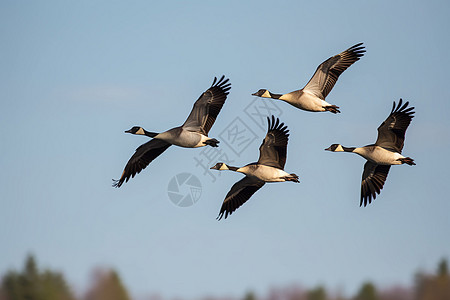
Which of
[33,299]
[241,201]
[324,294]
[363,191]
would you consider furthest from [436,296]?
[33,299]

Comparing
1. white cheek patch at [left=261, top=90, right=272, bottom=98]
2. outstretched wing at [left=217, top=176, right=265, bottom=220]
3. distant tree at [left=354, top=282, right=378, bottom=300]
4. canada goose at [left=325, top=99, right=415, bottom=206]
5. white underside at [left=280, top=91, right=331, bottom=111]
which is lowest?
distant tree at [left=354, top=282, right=378, bottom=300]

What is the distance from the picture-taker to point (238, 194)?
20688 millimetres

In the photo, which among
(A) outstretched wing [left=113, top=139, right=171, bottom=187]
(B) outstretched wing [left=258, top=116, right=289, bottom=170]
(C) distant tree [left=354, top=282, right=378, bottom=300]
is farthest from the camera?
(C) distant tree [left=354, top=282, right=378, bottom=300]

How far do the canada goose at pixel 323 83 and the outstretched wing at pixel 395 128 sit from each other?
1.34 metres

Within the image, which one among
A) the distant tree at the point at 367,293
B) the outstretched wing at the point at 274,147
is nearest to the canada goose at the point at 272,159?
the outstretched wing at the point at 274,147

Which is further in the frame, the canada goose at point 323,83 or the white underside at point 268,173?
the canada goose at point 323,83

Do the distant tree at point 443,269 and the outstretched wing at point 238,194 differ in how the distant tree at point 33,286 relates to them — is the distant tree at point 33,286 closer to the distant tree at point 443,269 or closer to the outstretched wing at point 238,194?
the outstretched wing at point 238,194

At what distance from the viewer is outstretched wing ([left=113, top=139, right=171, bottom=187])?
69.6 ft

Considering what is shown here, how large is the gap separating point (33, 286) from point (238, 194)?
42.3ft

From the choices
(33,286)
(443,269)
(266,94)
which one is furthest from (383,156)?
(33,286)

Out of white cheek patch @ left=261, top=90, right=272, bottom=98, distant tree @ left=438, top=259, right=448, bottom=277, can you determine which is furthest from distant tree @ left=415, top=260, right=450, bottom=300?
white cheek patch @ left=261, top=90, right=272, bottom=98

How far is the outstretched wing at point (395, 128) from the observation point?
19250 mm

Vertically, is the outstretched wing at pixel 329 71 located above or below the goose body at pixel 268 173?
above

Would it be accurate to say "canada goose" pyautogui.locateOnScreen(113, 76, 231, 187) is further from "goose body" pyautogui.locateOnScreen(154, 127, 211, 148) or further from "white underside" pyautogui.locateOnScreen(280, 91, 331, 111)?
"white underside" pyautogui.locateOnScreen(280, 91, 331, 111)
